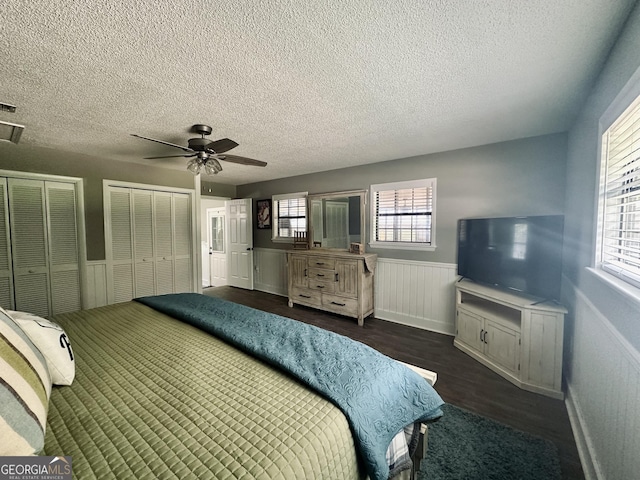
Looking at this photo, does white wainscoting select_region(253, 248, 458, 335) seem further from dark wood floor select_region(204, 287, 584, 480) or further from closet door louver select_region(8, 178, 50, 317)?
closet door louver select_region(8, 178, 50, 317)

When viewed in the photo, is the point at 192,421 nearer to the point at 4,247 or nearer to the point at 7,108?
the point at 7,108

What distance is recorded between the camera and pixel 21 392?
0.81m

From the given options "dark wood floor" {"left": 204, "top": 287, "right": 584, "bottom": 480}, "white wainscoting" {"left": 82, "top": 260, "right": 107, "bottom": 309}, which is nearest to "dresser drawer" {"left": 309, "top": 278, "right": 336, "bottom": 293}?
"dark wood floor" {"left": 204, "top": 287, "right": 584, "bottom": 480}

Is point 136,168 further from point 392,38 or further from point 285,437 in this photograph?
point 285,437

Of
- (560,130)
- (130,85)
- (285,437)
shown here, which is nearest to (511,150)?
(560,130)

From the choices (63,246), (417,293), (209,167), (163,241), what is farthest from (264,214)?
(417,293)

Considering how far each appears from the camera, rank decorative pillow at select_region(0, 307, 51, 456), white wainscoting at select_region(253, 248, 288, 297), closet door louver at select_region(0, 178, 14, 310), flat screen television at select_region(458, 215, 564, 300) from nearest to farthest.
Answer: decorative pillow at select_region(0, 307, 51, 456), flat screen television at select_region(458, 215, 564, 300), closet door louver at select_region(0, 178, 14, 310), white wainscoting at select_region(253, 248, 288, 297)

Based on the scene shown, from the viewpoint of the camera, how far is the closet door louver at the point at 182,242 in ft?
14.0

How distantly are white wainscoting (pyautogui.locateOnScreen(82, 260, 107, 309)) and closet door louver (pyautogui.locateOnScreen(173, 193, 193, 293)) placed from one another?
943mm

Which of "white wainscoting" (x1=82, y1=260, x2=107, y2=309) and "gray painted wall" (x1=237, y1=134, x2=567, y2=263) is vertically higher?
"gray painted wall" (x1=237, y1=134, x2=567, y2=263)

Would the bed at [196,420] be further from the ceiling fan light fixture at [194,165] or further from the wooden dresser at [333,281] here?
the wooden dresser at [333,281]

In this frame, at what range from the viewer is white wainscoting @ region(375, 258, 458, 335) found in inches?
130

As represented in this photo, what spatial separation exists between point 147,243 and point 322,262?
276 cm

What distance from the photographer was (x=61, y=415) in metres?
0.94
